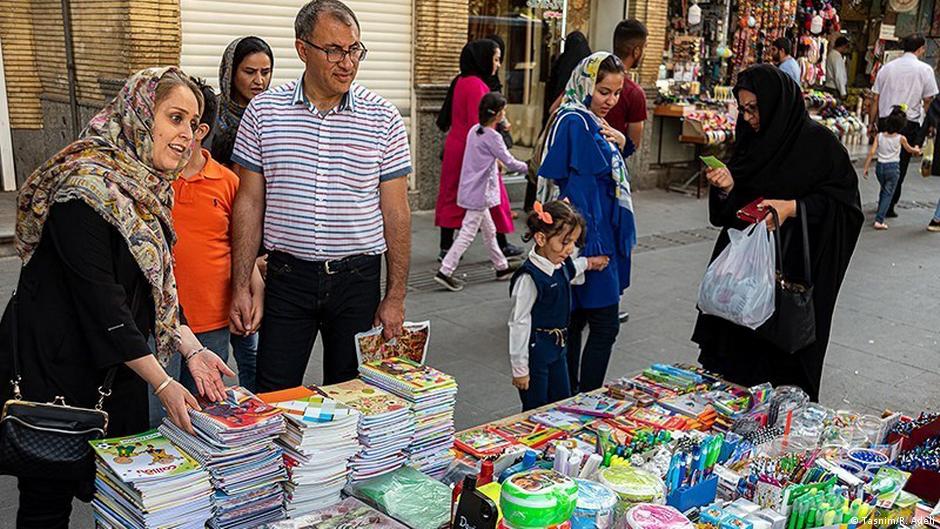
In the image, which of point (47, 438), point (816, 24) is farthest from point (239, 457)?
point (816, 24)

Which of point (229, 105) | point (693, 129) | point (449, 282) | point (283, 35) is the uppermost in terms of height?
point (283, 35)

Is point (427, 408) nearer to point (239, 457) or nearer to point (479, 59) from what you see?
point (239, 457)

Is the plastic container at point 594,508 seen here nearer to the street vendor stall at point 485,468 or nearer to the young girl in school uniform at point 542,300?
the street vendor stall at point 485,468

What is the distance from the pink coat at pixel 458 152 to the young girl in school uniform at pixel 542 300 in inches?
133

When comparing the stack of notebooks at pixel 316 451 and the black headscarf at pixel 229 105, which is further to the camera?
the black headscarf at pixel 229 105

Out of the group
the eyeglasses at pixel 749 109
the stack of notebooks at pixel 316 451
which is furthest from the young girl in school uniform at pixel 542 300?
the stack of notebooks at pixel 316 451

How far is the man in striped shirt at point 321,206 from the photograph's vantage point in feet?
9.77

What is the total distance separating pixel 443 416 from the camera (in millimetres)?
2592

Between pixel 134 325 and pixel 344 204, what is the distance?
3.16 feet

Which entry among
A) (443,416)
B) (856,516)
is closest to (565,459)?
(443,416)

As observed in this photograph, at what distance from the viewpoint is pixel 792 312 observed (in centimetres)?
357

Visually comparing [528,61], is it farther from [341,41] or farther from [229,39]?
[341,41]

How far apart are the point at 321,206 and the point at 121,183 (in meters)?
0.87

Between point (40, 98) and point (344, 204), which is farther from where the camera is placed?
point (40, 98)
